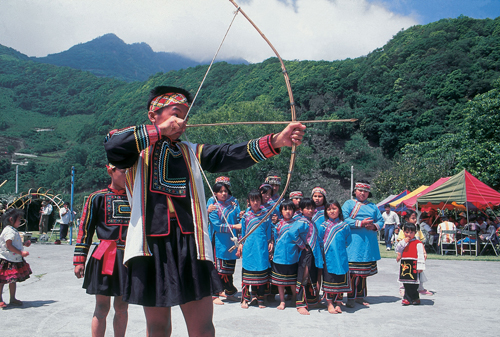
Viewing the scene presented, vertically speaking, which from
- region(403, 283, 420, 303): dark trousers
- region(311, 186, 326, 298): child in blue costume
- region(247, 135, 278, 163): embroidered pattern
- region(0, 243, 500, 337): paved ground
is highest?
region(247, 135, 278, 163): embroidered pattern

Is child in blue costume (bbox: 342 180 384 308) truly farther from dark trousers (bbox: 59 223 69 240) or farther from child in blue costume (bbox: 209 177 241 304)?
dark trousers (bbox: 59 223 69 240)

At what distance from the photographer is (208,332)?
8.00 feet

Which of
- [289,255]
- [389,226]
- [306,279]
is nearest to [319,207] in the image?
[289,255]

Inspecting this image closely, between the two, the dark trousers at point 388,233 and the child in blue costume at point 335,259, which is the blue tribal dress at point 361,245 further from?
the dark trousers at point 388,233

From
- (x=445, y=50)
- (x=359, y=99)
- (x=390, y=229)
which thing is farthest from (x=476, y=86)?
(x=390, y=229)

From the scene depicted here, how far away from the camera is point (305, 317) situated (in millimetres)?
5441

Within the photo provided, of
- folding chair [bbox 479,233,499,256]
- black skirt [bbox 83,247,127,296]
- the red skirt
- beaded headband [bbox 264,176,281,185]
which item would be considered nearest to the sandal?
the red skirt

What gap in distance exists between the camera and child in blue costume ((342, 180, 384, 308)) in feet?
20.3

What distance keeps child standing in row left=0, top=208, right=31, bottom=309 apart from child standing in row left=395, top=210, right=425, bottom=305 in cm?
524

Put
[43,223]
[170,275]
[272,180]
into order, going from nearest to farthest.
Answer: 1. [170,275]
2. [272,180]
3. [43,223]

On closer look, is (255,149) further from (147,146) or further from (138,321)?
(138,321)

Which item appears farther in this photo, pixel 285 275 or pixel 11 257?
pixel 285 275

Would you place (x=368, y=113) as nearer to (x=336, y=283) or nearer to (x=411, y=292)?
(x=411, y=292)

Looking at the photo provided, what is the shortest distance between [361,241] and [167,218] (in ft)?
14.5
